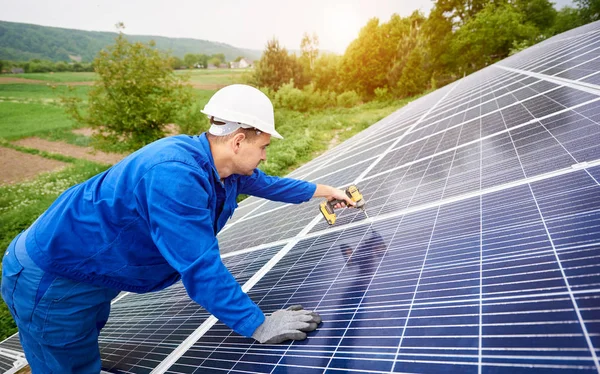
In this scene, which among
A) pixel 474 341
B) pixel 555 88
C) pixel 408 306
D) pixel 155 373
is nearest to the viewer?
pixel 474 341

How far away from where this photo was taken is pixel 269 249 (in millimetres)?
4293

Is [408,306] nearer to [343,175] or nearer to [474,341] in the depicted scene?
[474,341]

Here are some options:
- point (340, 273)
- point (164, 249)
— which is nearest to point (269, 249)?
point (340, 273)

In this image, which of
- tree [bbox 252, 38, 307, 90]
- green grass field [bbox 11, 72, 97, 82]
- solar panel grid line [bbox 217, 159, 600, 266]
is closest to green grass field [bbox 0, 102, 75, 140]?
green grass field [bbox 11, 72, 97, 82]

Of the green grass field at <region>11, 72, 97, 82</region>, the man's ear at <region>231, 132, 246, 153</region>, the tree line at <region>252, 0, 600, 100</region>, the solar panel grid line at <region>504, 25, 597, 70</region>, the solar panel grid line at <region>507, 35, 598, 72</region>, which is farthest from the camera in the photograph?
the green grass field at <region>11, 72, 97, 82</region>

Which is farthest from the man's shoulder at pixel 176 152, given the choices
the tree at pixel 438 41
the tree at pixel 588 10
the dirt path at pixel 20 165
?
the tree at pixel 588 10

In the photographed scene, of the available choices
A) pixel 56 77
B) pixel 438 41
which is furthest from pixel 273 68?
pixel 56 77

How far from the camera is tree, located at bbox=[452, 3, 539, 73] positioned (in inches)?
1553

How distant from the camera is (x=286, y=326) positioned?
216cm

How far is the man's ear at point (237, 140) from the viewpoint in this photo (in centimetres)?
271

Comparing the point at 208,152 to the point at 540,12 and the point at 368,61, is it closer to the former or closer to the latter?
the point at 368,61

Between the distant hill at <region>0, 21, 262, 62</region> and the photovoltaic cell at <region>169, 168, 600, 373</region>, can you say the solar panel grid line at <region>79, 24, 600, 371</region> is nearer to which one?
the photovoltaic cell at <region>169, 168, 600, 373</region>

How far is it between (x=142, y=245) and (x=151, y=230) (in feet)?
1.60

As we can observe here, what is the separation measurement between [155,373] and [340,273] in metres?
1.75
